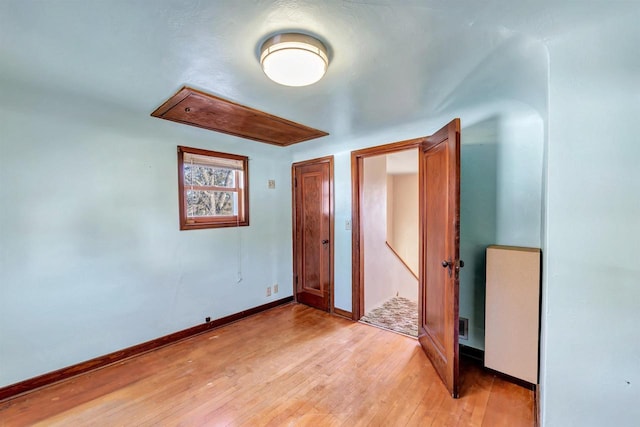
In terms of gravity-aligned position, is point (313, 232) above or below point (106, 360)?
above

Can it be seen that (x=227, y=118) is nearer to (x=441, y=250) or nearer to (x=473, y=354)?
(x=441, y=250)

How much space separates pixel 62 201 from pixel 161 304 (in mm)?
1255

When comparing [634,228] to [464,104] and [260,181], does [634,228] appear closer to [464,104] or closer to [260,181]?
[464,104]

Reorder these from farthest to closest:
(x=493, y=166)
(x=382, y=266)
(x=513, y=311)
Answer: (x=382, y=266)
(x=493, y=166)
(x=513, y=311)

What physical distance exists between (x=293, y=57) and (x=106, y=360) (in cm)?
291

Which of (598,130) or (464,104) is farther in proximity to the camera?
(464,104)

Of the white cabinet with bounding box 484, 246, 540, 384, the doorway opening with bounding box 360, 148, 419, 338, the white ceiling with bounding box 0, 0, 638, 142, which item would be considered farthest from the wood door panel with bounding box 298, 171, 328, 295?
the white cabinet with bounding box 484, 246, 540, 384

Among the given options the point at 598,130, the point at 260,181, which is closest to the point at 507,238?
the point at 598,130

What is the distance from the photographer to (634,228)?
1072 millimetres

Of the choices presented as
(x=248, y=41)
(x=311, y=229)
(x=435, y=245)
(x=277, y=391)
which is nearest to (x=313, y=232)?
(x=311, y=229)

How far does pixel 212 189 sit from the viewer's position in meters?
3.06

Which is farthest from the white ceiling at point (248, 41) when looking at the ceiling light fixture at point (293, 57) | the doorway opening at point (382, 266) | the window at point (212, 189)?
the doorway opening at point (382, 266)

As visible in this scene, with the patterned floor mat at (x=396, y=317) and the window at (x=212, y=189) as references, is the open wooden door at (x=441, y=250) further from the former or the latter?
the window at (x=212, y=189)

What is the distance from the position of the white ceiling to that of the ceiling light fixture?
4cm
